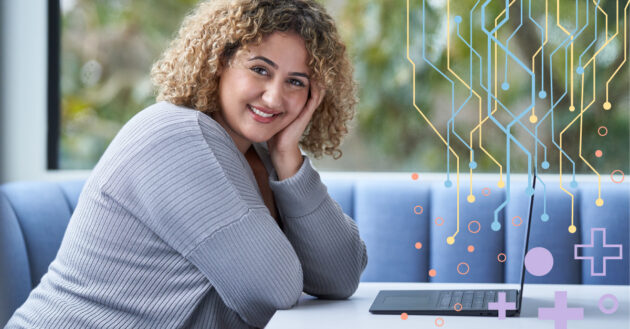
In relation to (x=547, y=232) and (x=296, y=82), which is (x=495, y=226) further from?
(x=296, y=82)

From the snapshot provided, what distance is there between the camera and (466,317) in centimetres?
106

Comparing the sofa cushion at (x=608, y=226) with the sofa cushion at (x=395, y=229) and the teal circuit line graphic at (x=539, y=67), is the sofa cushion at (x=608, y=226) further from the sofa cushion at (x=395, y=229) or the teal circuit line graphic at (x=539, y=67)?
the sofa cushion at (x=395, y=229)

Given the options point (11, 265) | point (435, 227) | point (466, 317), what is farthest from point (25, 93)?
point (466, 317)

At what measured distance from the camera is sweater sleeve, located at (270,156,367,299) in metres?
1.32

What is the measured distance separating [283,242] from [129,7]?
1.82 metres

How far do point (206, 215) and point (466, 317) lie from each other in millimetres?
476

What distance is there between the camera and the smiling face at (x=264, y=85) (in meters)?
1.35

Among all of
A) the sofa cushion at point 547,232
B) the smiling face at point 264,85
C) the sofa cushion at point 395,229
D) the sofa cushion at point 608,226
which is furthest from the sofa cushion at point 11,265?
the sofa cushion at point 608,226

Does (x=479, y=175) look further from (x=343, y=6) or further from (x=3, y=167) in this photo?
(x=3, y=167)

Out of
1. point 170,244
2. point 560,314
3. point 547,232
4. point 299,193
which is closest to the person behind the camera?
point 560,314

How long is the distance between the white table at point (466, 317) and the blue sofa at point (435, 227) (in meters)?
0.45

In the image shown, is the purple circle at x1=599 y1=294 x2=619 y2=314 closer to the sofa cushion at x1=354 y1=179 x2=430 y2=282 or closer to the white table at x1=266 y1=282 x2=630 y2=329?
the white table at x1=266 y1=282 x2=630 y2=329

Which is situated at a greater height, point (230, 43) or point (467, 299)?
point (230, 43)

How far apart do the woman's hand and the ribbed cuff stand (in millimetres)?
36
